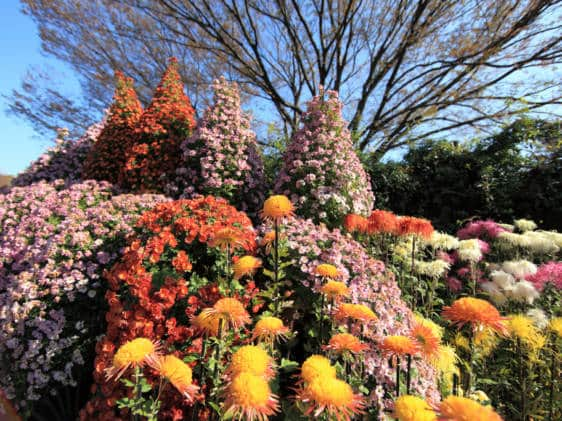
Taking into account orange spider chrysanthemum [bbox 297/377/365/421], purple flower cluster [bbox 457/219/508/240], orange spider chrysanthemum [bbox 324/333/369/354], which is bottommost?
orange spider chrysanthemum [bbox 297/377/365/421]

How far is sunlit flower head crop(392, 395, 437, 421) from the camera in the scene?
93 centimetres

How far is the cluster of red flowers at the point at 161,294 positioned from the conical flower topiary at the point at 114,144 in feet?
9.54

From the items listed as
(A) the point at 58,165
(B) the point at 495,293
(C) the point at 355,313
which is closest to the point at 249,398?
(C) the point at 355,313

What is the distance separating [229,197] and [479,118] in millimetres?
10056

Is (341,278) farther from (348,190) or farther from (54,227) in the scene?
(54,227)

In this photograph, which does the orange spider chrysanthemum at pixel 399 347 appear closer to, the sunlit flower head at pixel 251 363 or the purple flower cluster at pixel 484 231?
the sunlit flower head at pixel 251 363

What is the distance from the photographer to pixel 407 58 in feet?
33.2

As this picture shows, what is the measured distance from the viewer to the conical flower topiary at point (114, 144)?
197 inches

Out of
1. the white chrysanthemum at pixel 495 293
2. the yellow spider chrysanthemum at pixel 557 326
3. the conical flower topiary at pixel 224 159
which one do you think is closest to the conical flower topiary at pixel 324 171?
the conical flower topiary at pixel 224 159

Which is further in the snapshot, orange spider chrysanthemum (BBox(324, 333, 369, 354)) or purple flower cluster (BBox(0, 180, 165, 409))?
purple flower cluster (BBox(0, 180, 165, 409))

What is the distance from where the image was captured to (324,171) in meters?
3.59

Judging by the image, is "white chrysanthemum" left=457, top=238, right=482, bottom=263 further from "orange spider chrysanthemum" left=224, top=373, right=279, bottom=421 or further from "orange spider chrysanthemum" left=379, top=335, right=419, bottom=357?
"orange spider chrysanthemum" left=224, top=373, right=279, bottom=421

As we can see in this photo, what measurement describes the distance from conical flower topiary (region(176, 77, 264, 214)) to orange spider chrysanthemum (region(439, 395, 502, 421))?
3.27 meters

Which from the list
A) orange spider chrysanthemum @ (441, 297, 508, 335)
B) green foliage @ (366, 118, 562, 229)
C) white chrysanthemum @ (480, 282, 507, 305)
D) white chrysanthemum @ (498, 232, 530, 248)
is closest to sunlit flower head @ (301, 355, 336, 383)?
orange spider chrysanthemum @ (441, 297, 508, 335)
